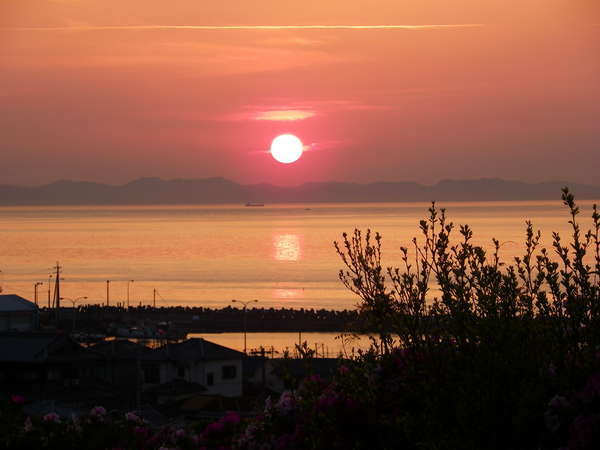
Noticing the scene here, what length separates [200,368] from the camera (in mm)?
43625

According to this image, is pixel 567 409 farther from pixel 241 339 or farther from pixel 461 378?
pixel 241 339

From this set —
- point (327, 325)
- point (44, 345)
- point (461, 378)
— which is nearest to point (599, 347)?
point (461, 378)

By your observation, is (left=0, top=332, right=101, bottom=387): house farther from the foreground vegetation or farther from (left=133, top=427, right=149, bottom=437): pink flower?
the foreground vegetation

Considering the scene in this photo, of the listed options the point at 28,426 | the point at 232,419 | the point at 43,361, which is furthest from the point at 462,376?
the point at 43,361

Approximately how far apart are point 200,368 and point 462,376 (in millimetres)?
37004

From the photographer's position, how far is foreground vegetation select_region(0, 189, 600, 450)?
7.03 metres

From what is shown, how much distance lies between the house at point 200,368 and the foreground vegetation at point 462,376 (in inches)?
1346

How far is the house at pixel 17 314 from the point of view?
6406cm

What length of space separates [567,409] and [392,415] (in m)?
1.60

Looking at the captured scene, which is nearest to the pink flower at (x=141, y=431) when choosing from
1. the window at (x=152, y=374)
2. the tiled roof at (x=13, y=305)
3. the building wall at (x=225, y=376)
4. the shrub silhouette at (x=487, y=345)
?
the shrub silhouette at (x=487, y=345)

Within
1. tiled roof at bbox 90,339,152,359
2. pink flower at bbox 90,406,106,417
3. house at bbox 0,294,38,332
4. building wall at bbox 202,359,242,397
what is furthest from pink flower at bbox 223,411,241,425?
house at bbox 0,294,38,332

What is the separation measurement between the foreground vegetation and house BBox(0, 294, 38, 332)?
189 ft

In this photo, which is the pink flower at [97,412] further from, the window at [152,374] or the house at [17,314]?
the house at [17,314]

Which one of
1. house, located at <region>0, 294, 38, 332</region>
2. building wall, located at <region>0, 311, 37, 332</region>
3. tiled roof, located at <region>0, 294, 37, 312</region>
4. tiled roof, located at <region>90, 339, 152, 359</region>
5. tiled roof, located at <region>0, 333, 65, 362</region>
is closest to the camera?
tiled roof, located at <region>0, 333, 65, 362</region>
